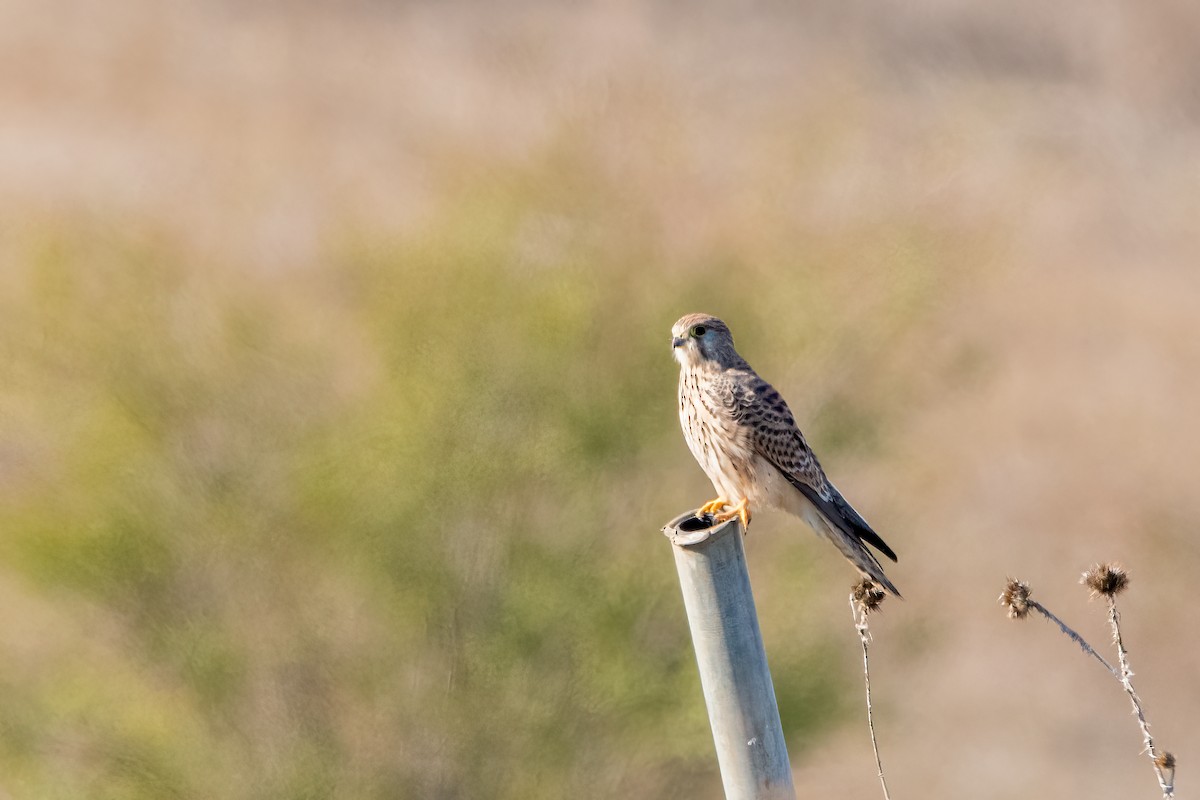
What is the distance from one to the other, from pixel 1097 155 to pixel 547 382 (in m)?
10.9

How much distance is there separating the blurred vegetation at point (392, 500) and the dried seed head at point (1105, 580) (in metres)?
6.01

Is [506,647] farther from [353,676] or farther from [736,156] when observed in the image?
[736,156]

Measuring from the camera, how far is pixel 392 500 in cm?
912

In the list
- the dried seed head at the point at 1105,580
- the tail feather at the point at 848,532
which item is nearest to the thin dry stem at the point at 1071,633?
the dried seed head at the point at 1105,580

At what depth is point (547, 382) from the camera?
9.18 meters

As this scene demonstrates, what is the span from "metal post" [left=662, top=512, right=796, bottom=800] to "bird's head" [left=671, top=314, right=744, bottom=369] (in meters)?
2.10

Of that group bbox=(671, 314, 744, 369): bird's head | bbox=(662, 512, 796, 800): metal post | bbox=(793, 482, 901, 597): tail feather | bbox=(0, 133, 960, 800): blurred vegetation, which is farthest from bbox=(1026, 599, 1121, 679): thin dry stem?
bbox=(0, 133, 960, 800): blurred vegetation

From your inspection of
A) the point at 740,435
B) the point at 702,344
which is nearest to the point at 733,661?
the point at 740,435

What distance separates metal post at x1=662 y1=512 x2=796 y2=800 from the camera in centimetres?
295

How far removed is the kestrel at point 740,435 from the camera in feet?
16.2

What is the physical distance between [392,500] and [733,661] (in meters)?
6.34

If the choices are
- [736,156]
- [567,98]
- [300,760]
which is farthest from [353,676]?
[736,156]

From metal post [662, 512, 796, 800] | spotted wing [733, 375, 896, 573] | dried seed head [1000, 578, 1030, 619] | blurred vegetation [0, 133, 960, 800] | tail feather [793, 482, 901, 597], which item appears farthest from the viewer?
blurred vegetation [0, 133, 960, 800]

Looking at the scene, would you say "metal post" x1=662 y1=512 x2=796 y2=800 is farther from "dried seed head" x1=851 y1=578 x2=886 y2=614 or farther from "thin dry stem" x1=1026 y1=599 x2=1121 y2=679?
"dried seed head" x1=851 y1=578 x2=886 y2=614
